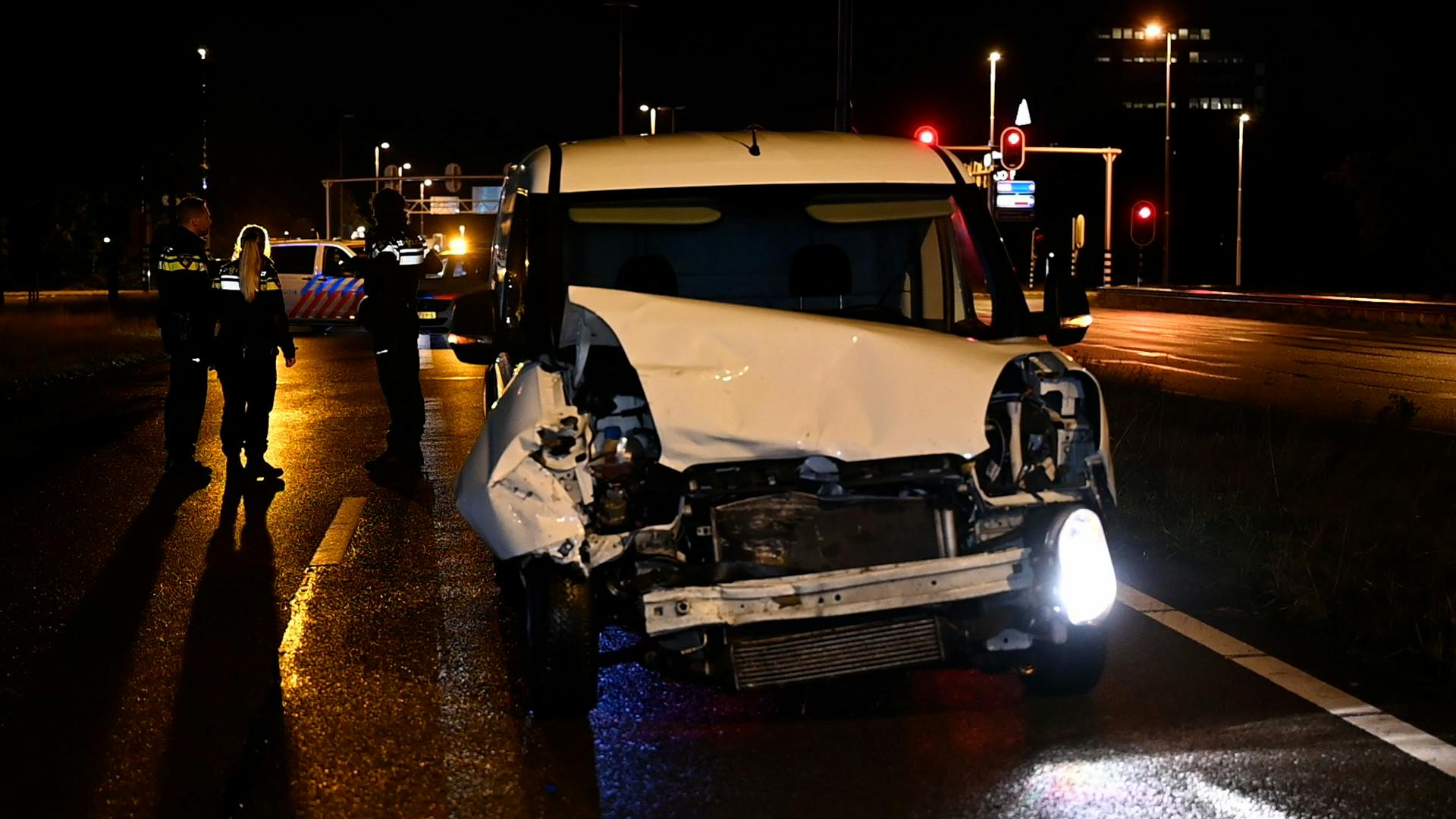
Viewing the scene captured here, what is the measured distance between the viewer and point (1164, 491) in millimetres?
9258

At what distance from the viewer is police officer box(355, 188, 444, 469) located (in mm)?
11477

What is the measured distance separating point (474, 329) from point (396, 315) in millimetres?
5232

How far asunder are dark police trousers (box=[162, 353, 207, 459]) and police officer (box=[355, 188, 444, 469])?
3.99 ft

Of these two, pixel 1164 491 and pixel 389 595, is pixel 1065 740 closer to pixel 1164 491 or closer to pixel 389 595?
pixel 389 595

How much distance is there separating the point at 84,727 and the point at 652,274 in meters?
2.73

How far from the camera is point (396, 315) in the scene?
11719 mm

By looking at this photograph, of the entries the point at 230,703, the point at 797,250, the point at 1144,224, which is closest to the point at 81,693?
the point at 230,703

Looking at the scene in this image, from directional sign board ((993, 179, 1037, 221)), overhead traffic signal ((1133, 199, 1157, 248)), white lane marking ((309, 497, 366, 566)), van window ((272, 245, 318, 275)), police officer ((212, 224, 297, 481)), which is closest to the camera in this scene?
white lane marking ((309, 497, 366, 566))

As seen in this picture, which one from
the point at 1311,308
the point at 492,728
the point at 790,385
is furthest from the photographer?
the point at 1311,308

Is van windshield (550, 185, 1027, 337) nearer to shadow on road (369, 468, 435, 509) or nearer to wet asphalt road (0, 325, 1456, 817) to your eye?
wet asphalt road (0, 325, 1456, 817)

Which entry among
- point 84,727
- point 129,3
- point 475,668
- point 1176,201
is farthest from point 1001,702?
point 1176,201

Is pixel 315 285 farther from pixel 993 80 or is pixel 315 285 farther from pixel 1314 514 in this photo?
pixel 1314 514

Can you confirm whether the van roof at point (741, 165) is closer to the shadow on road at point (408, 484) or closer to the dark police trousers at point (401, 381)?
the shadow on road at point (408, 484)

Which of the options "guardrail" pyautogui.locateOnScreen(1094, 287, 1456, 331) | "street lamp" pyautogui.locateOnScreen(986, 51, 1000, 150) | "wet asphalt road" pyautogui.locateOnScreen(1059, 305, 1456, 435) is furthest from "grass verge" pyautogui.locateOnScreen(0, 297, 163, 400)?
"street lamp" pyautogui.locateOnScreen(986, 51, 1000, 150)
